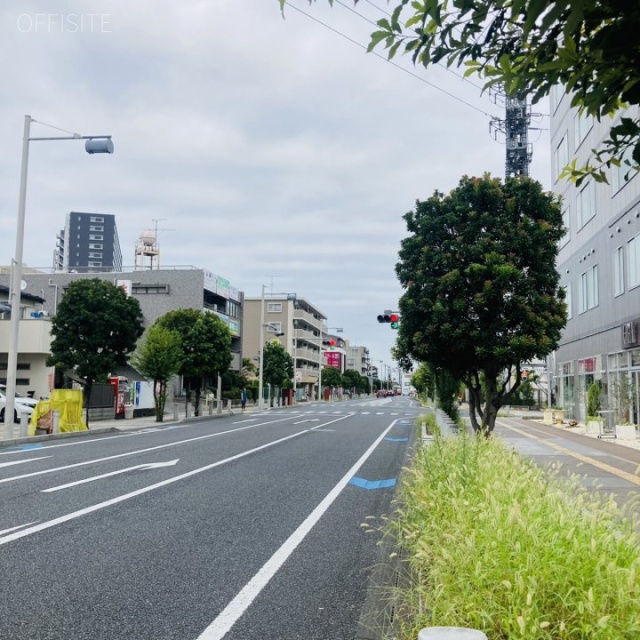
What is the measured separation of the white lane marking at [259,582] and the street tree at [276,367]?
2160 inches

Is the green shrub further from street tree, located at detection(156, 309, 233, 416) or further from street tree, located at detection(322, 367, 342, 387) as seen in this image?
street tree, located at detection(322, 367, 342, 387)

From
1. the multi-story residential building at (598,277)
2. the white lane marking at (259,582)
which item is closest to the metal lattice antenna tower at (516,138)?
the multi-story residential building at (598,277)

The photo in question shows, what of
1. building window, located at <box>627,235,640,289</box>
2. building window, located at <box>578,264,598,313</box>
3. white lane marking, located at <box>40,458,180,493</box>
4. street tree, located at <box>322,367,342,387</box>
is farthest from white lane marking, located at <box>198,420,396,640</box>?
street tree, located at <box>322,367,342,387</box>

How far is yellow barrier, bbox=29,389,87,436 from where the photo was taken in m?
22.2

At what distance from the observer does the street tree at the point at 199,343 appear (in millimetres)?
39906

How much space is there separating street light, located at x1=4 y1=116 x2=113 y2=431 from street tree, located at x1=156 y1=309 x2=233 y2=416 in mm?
17440

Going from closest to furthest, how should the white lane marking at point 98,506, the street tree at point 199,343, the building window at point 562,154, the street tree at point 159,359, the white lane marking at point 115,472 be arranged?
the white lane marking at point 98,506 < the white lane marking at point 115,472 < the street tree at point 159,359 < the building window at point 562,154 < the street tree at point 199,343

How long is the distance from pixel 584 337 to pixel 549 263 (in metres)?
20.7

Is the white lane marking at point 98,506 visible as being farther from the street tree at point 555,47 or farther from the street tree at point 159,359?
the street tree at point 159,359

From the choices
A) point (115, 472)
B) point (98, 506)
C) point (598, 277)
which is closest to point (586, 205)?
point (598, 277)

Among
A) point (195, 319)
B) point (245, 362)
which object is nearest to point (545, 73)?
point (195, 319)

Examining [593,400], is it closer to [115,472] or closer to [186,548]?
[115,472]

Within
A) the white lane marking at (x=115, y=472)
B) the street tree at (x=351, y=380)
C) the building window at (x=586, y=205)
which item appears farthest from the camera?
the street tree at (x=351, y=380)

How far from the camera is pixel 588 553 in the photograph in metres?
3.82
